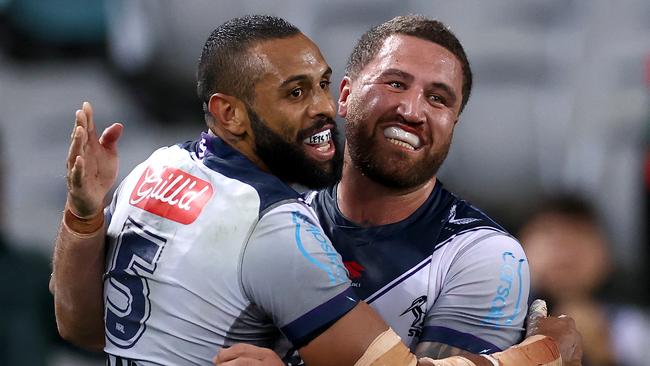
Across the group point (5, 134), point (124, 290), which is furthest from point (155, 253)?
point (5, 134)

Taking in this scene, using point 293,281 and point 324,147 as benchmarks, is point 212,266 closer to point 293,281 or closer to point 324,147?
point 293,281

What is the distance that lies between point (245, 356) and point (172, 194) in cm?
55

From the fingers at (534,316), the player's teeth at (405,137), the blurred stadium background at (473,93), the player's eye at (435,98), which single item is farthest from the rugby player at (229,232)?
the blurred stadium background at (473,93)

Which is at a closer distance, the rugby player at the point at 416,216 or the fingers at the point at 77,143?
the fingers at the point at 77,143

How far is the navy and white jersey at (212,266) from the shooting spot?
3.28 m

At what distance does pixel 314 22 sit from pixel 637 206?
2.25 meters

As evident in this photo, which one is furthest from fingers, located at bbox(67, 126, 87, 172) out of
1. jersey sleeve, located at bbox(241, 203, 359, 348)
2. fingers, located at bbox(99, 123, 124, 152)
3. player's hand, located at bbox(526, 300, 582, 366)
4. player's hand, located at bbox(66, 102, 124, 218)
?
player's hand, located at bbox(526, 300, 582, 366)

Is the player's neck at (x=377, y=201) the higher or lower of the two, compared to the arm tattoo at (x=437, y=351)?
higher

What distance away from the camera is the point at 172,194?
11.6 feet

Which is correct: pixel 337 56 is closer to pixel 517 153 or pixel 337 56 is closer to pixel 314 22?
pixel 314 22

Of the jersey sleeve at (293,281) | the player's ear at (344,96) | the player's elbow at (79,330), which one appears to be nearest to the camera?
the jersey sleeve at (293,281)

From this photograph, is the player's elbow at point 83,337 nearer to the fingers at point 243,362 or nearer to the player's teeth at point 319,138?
the fingers at point 243,362

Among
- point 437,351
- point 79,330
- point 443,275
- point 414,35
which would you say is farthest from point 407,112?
point 79,330

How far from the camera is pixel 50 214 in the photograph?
7648mm
